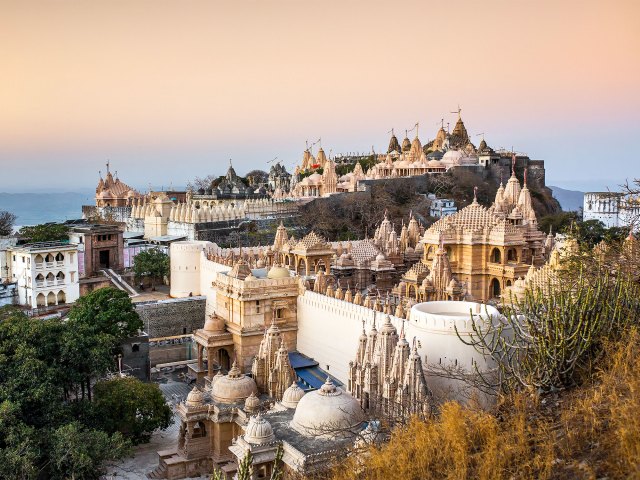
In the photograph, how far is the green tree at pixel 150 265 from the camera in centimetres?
3812

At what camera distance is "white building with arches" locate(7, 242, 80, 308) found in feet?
111

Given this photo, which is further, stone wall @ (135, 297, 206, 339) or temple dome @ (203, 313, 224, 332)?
stone wall @ (135, 297, 206, 339)

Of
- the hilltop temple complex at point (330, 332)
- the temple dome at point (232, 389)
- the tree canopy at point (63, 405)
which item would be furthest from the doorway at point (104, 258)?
the temple dome at point (232, 389)

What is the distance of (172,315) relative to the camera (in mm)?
32906

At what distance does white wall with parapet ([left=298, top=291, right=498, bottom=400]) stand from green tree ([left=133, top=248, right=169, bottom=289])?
13.9 m

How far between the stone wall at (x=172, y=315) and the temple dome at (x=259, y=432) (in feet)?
53.1

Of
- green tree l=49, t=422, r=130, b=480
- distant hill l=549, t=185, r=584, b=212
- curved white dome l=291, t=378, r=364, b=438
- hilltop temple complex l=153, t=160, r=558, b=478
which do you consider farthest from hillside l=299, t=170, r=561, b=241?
distant hill l=549, t=185, r=584, b=212

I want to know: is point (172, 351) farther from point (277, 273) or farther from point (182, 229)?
point (182, 229)

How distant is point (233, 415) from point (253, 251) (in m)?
18.5

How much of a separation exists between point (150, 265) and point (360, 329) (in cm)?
1834

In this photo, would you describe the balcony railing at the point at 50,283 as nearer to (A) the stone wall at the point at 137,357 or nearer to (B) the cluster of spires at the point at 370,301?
(A) the stone wall at the point at 137,357

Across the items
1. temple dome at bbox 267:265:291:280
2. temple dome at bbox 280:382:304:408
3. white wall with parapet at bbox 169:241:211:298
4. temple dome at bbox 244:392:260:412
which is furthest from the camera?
white wall with parapet at bbox 169:241:211:298

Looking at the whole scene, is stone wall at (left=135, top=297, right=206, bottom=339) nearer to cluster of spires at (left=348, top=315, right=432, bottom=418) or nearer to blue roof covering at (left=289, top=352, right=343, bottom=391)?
blue roof covering at (left=289, top=352, right=343, bottom=391)

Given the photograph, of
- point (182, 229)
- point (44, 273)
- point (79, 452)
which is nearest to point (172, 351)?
point (44, 273)
